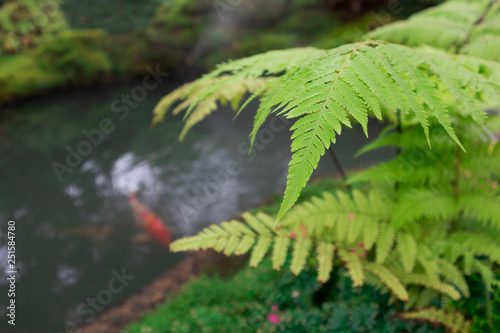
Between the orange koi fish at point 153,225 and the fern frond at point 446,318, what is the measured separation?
12.4 feet

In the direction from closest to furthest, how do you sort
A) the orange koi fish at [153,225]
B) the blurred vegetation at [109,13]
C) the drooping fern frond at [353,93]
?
the drooping fern frond at [353,93]
the orange koi fish at [153,225]
the blurred vegetation at [109,13]

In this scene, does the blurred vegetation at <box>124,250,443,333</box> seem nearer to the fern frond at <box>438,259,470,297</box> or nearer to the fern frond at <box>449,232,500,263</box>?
the fern frond at <box>438,259,470,297</box>

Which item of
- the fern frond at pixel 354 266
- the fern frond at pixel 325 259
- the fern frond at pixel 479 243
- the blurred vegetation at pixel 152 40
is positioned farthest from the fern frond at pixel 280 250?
the blurred vegetation at pixel 152 40

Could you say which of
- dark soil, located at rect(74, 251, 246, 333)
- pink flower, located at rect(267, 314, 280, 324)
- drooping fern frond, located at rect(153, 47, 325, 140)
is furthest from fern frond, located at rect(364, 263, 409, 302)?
dark soil, located at rect(74, 251, 246, 333)

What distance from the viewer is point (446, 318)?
4.33 feet

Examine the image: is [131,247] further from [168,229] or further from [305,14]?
[305,14]

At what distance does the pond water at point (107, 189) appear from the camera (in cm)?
410

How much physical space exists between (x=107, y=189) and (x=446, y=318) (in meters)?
5.63

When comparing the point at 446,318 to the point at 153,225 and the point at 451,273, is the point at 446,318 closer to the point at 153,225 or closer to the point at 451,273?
the point at 451,273

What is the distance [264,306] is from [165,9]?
496 inches

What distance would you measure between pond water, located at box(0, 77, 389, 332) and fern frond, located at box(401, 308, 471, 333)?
354 cm

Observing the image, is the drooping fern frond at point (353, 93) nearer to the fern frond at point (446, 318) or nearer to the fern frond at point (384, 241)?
the fern frond at point (384, 241)

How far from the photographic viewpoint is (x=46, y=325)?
143 inches

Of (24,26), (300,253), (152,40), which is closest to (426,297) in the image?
(300,253)
